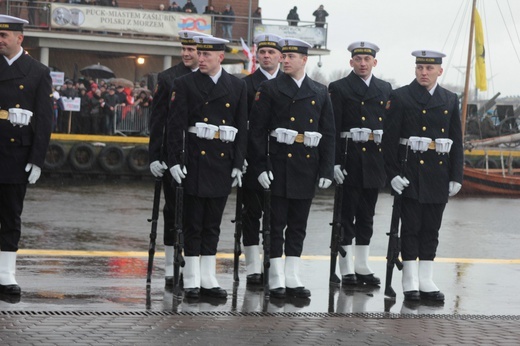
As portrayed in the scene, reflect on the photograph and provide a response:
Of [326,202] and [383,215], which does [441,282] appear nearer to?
[383,215]

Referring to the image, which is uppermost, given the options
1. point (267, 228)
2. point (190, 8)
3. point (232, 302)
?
point (190, 8)

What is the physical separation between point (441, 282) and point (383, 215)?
9.24 m

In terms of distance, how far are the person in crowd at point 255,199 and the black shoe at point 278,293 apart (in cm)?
71

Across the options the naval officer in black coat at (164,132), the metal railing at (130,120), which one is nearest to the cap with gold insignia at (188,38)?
the naval officer in black coat at (164,132)

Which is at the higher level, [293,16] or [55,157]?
[293,16]

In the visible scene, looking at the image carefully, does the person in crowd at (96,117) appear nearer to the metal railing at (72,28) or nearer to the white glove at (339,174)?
the metal railing at (72,28)

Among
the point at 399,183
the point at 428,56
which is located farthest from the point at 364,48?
the point at 399,183

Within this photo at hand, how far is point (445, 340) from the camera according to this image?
26.5 feet

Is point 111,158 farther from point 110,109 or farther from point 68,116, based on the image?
point 110,109

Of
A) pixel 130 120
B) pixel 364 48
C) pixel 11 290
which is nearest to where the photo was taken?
pixel 11 290

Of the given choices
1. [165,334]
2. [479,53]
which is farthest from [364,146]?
[479,53]

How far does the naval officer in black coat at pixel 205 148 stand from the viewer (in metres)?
9.62

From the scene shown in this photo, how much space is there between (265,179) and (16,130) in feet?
7.09

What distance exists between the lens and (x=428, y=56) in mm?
10375
